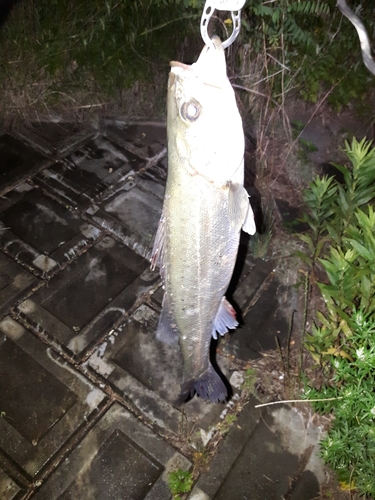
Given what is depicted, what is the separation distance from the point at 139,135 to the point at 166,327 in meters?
3.64

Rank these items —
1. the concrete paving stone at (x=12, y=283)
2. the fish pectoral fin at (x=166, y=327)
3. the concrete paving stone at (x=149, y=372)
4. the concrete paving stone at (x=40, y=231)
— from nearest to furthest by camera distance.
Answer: the fish pectoral fin at (x=166, y=327), the concrete paving stone at (x=149, y=372), the concrete paving stone at (x=12, y=283), the concrete paving stone at (x=40, y=231)

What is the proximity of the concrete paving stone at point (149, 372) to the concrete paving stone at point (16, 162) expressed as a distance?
221 cm

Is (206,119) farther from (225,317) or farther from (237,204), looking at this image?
(225,317)

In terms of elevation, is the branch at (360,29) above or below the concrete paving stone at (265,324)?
above

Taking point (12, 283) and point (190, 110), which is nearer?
point (190, 110)

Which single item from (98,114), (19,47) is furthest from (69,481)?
(19,47)

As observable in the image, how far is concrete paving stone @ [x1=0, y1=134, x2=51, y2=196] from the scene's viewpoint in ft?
14.6

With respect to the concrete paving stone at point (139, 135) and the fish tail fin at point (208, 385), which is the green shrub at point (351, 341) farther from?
the concrete paving stone at point (139, 135)

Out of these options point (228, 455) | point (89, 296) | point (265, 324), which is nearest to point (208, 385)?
point (228, 455)

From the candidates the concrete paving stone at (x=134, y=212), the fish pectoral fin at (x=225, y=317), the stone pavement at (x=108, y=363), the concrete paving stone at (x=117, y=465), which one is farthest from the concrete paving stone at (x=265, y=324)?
the fish pectoral fin at (x=225, y=317)

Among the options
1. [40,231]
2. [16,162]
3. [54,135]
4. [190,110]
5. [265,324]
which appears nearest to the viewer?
[190,110]

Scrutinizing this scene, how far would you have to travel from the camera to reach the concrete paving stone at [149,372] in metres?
3.00

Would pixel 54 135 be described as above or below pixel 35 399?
above

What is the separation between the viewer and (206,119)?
66.3 inches
